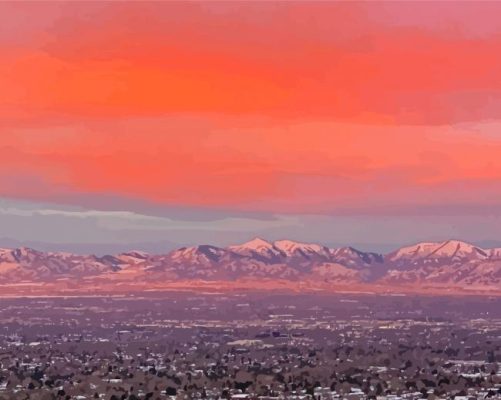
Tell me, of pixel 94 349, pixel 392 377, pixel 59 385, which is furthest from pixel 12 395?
pixel 94 349

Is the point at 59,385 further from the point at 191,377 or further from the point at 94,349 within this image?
the point at 94,349

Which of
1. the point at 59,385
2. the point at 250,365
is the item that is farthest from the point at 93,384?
the point at 250,365

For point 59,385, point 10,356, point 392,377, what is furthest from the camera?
point 10,356

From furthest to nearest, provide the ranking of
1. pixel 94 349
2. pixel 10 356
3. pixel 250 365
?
pixel 94 349 < pixel 10 356 < pixel 250 365

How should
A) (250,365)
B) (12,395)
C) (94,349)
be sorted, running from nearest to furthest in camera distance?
(12,395) → (250,365) → (94,349)

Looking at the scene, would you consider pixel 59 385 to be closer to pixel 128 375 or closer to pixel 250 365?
pixel 128 375

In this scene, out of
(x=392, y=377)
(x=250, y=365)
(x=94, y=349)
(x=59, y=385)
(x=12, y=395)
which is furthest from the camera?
(x=94, y=349)

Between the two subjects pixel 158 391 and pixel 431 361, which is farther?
pixel 431 361

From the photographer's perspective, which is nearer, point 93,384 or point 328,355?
point 93,384
